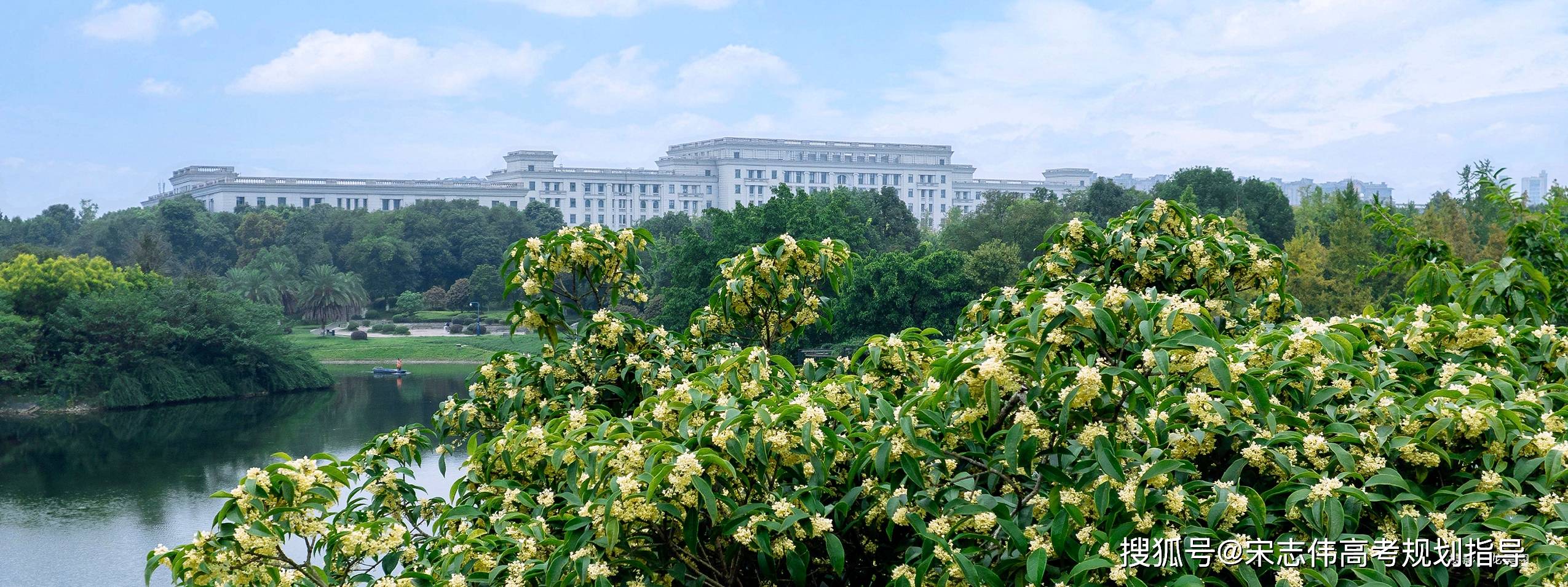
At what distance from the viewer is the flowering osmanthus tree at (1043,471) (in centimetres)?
198

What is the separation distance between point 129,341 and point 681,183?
5397cm

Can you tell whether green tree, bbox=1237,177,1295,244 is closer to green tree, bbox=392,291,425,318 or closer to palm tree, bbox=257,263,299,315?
green tree, bbox=392,291,425,318

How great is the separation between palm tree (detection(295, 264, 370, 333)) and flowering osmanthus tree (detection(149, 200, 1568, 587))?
4451 cm

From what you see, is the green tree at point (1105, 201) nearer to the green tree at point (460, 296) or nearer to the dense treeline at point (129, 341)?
the dense treeline at point (129, 341)

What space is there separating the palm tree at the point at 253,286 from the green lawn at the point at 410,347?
2210mm

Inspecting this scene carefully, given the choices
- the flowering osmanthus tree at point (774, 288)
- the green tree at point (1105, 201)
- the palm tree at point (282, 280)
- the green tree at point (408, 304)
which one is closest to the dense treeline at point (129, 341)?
the palm tree at point (282, 280)

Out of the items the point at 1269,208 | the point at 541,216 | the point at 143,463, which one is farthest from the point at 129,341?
the point at 541,216

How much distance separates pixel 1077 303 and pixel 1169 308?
177 mm

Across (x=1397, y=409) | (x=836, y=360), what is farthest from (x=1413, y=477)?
(x=836, y=360)

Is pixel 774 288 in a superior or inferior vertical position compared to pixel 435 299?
superior

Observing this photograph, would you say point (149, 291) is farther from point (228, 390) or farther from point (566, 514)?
point (566, 514)

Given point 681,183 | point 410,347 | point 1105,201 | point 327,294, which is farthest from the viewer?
point 681,183

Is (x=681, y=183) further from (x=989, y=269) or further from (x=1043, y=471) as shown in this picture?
(x=1043, y=471)

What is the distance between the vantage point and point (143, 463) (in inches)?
796
